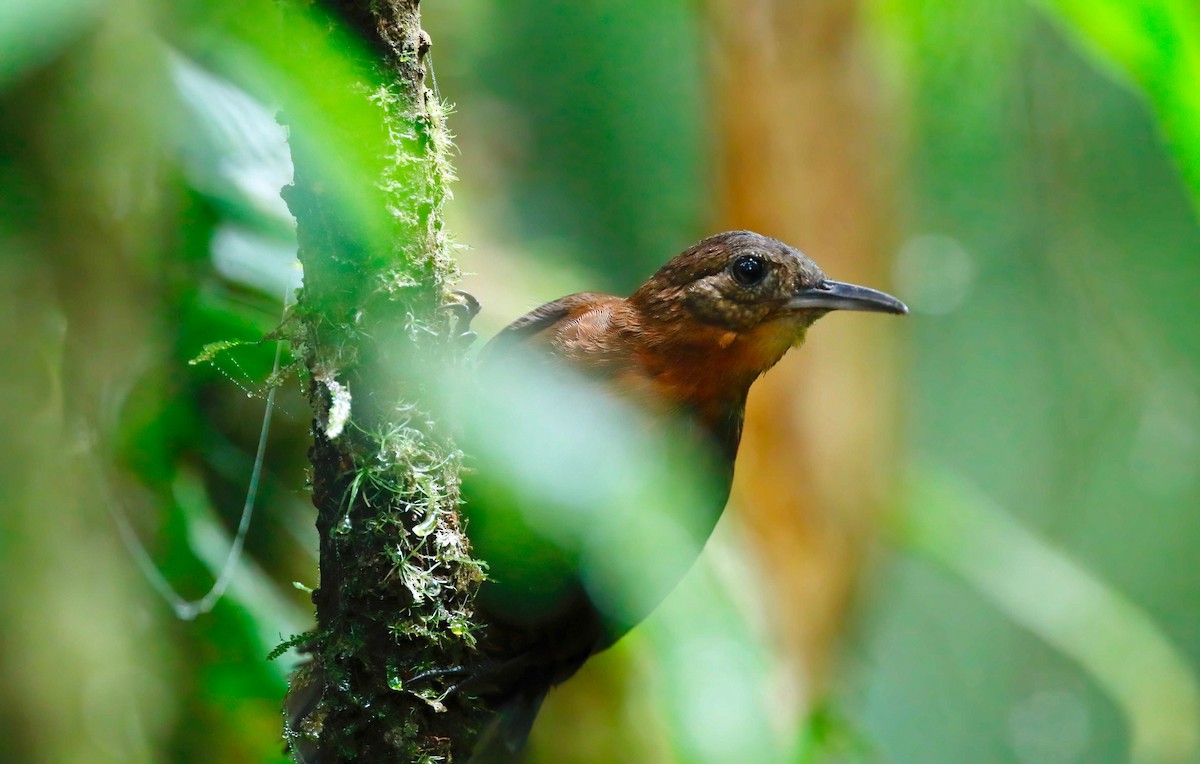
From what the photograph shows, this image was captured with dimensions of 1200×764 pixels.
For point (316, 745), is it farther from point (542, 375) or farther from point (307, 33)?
point (307, 33)

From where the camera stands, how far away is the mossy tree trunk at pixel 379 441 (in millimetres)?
1714

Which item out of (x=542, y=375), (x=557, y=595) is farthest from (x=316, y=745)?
(x=542, y=375)

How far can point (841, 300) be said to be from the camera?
2.49m

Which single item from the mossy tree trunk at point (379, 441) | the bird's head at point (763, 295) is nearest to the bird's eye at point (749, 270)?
the bird's head at point (763, 295)

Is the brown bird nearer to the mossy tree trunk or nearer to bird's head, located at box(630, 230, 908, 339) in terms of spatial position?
bird's head, located at box(630, 230, 908, 339)

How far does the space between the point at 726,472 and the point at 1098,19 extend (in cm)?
119

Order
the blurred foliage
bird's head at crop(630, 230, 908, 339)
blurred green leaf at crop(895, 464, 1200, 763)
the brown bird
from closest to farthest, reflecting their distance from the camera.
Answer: the brown bird → the blurred foliage → bird's head at crop(630, 230, 908, 339) → blurred green leaf at crop(895, 464, 1200, 763)

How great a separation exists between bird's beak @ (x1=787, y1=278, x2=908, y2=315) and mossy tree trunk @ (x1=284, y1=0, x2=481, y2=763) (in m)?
1.03

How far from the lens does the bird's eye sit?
8.27ft

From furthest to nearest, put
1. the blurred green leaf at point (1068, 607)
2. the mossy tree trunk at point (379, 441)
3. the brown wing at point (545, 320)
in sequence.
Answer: the blurred green leaf at point (1068, 607)
the brown wing at point (545, 320)
the mossy tree trunk at point (379, 441)

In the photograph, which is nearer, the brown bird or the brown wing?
the brown bird

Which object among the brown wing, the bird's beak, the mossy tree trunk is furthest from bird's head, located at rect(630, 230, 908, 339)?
the mossy tree trunk

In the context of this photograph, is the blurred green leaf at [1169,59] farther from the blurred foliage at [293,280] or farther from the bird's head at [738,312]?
the bird's head at [738,312]

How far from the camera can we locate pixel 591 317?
8.59 feet
